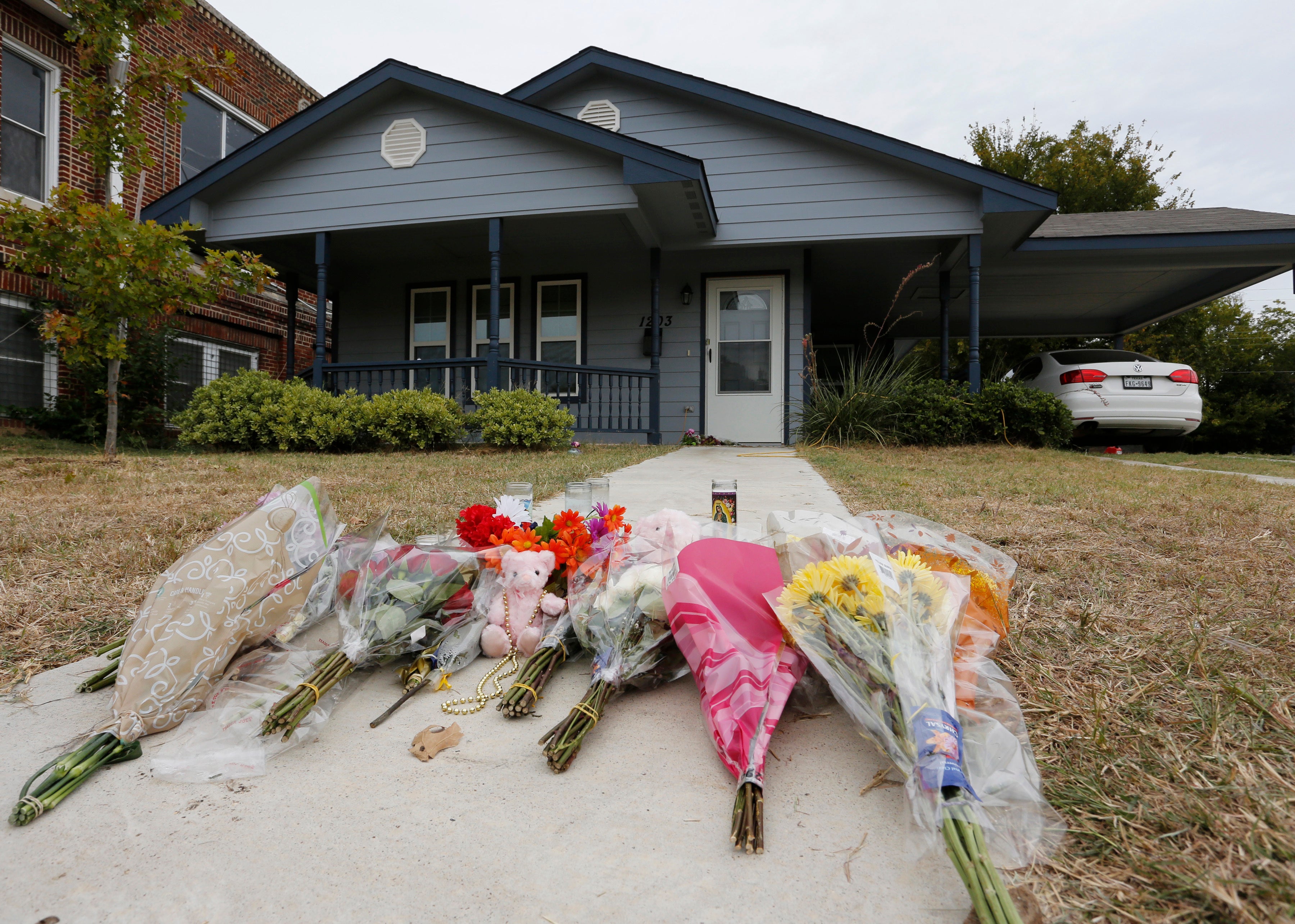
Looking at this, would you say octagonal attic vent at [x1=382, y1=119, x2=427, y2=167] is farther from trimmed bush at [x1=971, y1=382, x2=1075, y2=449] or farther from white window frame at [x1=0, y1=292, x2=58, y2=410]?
trimmed bush at [x1=971, y1=382, x2=1075, y2=449]

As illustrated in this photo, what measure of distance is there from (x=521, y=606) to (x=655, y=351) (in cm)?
693

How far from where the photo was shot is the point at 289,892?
0.79 metres

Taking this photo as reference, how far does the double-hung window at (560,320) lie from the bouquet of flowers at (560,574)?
7.35 m

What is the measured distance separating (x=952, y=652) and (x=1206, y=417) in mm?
23017

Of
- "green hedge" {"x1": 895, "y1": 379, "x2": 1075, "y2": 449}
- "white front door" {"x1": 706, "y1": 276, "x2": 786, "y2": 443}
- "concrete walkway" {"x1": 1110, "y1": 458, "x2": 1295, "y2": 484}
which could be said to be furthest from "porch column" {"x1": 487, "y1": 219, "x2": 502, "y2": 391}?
"concrete walkway" {"x1": 1110, "y1": 458, "x2": 1295, "y2": 484}

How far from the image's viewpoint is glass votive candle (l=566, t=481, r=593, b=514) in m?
Result: 2.14

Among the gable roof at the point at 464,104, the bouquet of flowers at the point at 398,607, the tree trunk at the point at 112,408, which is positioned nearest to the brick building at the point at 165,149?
the gable roof at the point at 464,104

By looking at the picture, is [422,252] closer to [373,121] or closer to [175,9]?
[373,121]

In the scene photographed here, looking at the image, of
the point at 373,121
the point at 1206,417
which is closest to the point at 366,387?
the point at 373,121

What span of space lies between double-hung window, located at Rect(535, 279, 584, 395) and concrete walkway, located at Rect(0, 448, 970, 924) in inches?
318

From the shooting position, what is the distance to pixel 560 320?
9.13 metres

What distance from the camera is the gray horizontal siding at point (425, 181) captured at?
714 cm

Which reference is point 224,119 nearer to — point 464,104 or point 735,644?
point 464,104

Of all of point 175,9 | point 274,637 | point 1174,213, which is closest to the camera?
point 274,637
